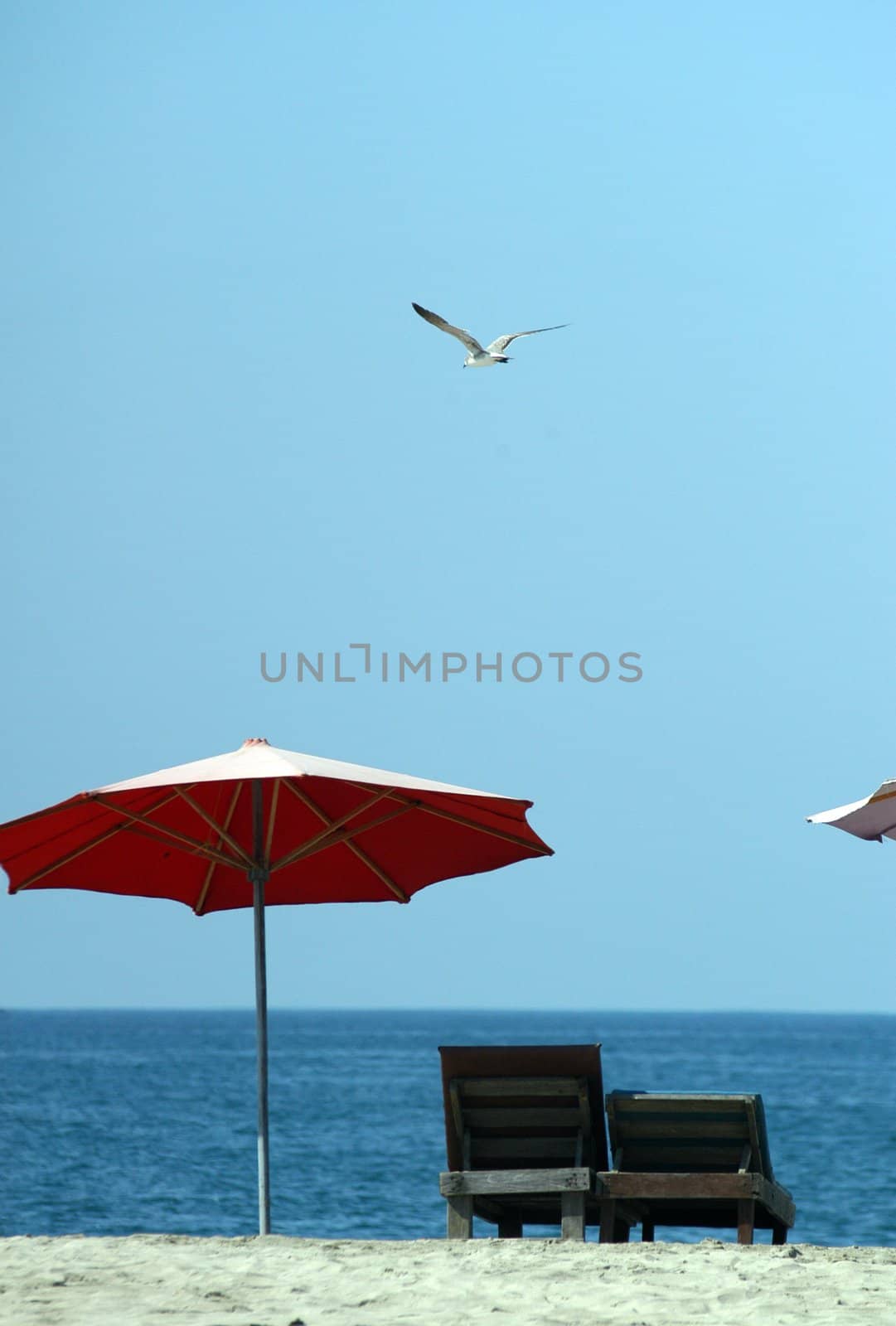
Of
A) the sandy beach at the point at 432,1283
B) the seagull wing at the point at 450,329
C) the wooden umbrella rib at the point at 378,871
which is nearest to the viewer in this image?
the sandy beach at the point at 432,1283

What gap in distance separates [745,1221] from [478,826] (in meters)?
1.95

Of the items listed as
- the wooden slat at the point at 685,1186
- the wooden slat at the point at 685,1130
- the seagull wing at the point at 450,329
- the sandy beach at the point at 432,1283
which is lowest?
the sandy beach at the point at 432,1283

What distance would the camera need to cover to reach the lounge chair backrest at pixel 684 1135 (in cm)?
702

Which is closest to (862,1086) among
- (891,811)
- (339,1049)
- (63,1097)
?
(63,1097)

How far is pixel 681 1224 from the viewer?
7.48 metres

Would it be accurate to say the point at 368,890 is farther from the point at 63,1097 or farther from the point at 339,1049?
the point at 339,1049

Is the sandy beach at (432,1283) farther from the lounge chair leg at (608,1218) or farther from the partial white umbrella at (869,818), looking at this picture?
the partial white umbrella at (869,818)

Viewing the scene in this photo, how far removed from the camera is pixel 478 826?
761 centimetres

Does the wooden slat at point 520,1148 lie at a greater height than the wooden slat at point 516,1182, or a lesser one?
greater

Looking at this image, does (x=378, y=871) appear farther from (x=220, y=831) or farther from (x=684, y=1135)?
(x=684, y=1135)

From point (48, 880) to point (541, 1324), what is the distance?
349cm

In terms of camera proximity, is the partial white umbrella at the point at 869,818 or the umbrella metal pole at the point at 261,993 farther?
the partial white umbrella at the point at 869,818

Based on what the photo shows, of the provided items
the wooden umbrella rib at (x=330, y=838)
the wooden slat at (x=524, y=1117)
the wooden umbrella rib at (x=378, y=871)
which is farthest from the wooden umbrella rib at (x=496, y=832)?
the wooden slat at (x=524, y=1117)

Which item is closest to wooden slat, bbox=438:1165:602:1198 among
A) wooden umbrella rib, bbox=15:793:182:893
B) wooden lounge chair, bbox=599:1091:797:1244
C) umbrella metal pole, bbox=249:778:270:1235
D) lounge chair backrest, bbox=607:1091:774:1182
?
wooden lounge chair, bbox=599:1091:797:1244
